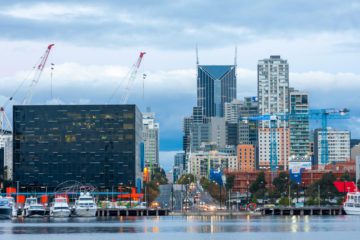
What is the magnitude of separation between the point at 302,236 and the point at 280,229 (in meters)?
21.6

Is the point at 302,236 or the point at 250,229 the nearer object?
the point at 302,236

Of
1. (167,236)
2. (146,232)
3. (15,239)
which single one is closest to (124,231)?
(146,232)

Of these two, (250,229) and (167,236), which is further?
(250,229)

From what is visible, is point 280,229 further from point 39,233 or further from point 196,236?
point 39,233

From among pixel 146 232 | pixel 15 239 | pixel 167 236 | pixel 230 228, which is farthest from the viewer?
pixel 230 228

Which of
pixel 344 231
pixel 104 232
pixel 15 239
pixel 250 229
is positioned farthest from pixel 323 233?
pixel 15 239

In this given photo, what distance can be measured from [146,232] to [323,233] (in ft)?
83.5

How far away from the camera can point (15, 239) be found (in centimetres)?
15900

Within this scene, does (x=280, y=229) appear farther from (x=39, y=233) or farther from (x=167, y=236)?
(x=39, y=233)

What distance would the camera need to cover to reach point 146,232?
182 m

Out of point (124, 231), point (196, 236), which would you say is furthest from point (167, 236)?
point (124, 231)

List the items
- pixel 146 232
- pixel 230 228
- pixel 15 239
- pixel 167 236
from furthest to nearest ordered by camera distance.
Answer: pixel 230 228
pixel 146 232
pixel 167 236
pixel 15 239

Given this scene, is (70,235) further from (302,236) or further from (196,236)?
(302,236)

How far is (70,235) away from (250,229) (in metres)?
33.0
